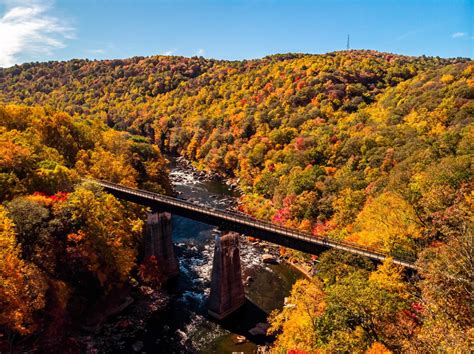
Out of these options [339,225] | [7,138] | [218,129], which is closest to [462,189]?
[339,225]

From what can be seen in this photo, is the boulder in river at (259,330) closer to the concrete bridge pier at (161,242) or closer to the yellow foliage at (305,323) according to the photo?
the yellow foliage at (305,323)

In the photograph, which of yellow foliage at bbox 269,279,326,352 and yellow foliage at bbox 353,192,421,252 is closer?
yellow foliage at bbox 269,279,326,352

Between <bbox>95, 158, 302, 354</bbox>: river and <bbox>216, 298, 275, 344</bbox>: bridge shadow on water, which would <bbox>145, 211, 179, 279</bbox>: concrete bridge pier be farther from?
<bbox>216, 298, 275, 344</bbox>: bridge shadow on water

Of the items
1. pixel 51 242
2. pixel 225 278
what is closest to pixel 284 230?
pixel 225 278

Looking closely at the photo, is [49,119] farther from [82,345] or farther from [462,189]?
[462,189]

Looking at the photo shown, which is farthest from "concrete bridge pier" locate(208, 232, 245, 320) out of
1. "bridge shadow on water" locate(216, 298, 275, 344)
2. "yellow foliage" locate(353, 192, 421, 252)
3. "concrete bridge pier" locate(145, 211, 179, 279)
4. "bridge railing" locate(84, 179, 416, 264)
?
"yellow foliage" locate(353, 192, 421, 252)

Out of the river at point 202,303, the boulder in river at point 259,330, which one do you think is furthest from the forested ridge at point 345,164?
the river at point 202,303

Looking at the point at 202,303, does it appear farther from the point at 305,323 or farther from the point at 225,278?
the point at 305,323
